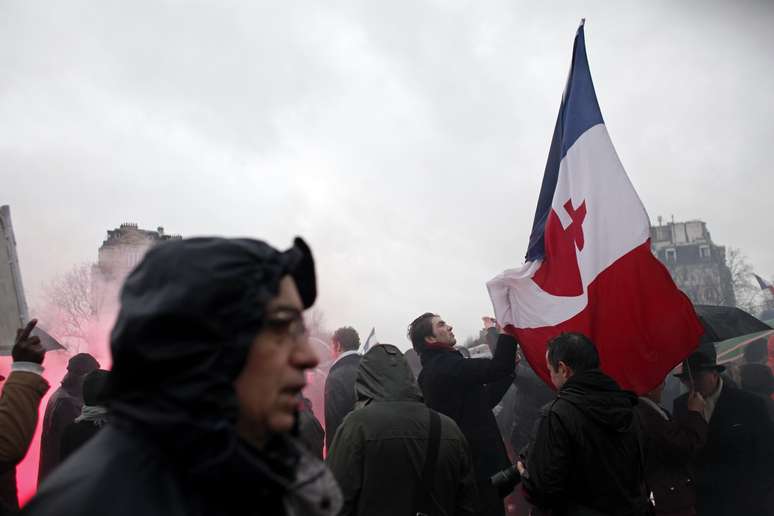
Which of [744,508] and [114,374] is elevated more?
[114,374]

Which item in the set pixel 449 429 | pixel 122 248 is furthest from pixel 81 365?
pixel 122 248

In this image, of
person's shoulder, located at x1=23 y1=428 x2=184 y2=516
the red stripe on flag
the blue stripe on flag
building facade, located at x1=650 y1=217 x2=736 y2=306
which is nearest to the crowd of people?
person's shoulder, located at x1=23 y1=428 x2=184 y2=516

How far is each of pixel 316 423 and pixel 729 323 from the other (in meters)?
3.77

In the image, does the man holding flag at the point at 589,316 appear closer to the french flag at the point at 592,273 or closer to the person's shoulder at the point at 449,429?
the french flag at the point at 592,273

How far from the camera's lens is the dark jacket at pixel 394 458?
3.56 m

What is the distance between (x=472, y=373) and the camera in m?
5.22

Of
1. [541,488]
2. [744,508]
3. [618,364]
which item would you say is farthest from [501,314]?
[744,508]

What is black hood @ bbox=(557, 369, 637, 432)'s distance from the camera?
12.0 feet

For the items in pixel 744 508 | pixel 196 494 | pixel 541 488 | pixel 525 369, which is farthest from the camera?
pixel 525 369

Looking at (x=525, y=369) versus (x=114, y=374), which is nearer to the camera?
(x=114, y=374)

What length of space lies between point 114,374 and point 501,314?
14.5ft

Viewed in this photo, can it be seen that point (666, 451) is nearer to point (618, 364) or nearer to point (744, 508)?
point (618, 364)

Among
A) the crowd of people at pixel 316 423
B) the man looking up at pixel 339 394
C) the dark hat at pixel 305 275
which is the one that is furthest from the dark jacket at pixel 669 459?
the dark hat at pixel 305 275

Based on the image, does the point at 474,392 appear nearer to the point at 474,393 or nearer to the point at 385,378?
the point at 474,393
